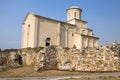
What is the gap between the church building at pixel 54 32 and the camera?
150 feet

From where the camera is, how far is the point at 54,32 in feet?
161

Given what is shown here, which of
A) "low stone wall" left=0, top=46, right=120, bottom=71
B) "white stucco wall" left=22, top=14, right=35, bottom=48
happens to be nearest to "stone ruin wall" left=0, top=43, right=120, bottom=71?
"low stone wall" left=0, top=46, right=120, bottom=71

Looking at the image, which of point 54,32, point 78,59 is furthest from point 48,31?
point 78,59

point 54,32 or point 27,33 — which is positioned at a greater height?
point 54,32

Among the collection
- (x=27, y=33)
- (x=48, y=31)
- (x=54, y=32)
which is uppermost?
(x=48, y=31)

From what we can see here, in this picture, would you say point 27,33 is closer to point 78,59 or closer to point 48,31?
point 48,31

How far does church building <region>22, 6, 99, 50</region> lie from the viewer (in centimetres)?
4587

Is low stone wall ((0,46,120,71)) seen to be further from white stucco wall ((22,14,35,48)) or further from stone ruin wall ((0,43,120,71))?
white stucco wall ((22,14,35,48))

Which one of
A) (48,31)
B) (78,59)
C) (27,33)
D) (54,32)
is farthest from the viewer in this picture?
(54,32)

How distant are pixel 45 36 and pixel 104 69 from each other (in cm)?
2541

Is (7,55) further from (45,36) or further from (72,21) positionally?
(72,21)

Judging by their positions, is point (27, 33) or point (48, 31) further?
point (27, 33)

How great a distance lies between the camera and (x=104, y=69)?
77.9 ft

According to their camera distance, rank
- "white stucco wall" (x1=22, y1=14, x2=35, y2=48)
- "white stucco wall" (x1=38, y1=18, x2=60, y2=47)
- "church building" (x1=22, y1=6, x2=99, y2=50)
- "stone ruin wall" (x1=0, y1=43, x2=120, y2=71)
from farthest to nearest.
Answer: "white stucco wall" (x1=38, y1=18, x2=60, y2=47) → "white stucco wall" (x1=22, y1=14, x2=35, y2=48) → "church building" (x1=22, y1=6, x2=99, y2=50) → "stone ruin wall" (x1=0, y1=43, x2=120, y2=71)
